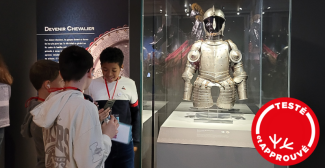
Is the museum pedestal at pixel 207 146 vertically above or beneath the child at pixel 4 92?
beneath

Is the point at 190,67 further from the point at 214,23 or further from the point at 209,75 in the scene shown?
the point at 214,23

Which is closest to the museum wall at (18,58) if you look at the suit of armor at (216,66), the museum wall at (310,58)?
the suit of armor at (216,66)

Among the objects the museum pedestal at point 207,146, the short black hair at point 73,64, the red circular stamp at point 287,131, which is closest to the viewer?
the short black hair at point 73,64

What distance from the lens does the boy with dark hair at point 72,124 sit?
50.8 inches

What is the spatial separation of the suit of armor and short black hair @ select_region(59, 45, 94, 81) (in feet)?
5.41

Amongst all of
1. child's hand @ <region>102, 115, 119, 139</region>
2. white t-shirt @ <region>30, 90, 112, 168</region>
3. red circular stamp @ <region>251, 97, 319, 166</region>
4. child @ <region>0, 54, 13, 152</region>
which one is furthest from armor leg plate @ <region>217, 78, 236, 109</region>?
child @ <region>0, 54, 13, 152</region>

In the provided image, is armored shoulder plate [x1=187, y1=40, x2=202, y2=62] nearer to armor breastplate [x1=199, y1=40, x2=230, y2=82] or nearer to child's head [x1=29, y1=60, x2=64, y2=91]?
armor breastplate [x1=199, y1=40, x2=230, y2=82]

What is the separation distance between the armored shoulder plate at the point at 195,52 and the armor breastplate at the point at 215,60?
43mm

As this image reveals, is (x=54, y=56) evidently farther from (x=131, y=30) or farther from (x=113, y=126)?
(x=113, y=126)

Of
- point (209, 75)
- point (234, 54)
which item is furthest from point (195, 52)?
point (234, 54)

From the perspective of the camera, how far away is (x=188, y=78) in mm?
2938

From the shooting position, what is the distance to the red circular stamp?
6.62ft

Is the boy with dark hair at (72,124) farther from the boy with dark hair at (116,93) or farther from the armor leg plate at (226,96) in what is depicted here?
the armor leg plate at (226,96)

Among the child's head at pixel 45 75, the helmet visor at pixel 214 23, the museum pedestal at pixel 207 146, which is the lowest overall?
the museum pedestal at pixel 207 146
